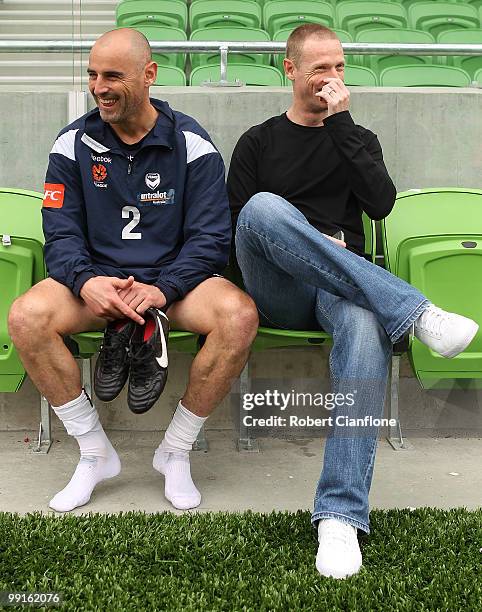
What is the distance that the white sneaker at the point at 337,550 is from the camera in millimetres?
2379

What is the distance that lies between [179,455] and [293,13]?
11.4 ft

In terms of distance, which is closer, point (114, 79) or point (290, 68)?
point (114, 79)

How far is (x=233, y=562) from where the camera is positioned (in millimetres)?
2436

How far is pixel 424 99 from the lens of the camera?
3.95 metres

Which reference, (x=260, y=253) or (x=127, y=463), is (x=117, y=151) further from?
(x=127, y=463)

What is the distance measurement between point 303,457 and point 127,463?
26.1 inches

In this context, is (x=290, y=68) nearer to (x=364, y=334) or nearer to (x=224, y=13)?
(x=364, y=334)

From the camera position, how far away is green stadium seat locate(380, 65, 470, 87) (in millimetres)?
4379

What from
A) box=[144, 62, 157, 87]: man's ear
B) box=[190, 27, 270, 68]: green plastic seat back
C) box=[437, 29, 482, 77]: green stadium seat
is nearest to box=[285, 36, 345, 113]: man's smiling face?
box=[144, 62, 157, 87]: man's ear

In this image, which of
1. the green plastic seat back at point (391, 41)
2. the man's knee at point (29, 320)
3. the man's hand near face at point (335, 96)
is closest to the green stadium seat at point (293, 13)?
the green plastic seat back at point (391, 41)

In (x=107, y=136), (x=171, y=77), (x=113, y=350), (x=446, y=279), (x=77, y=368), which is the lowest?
(x=77, y=368)

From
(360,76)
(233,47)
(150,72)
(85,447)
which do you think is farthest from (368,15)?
(85,447)

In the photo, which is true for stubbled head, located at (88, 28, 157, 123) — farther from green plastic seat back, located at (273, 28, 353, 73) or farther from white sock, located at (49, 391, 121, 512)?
green plastic seat back, located at (273, 28, 353, 73)

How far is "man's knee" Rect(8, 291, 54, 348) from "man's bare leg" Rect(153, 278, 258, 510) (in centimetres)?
41
